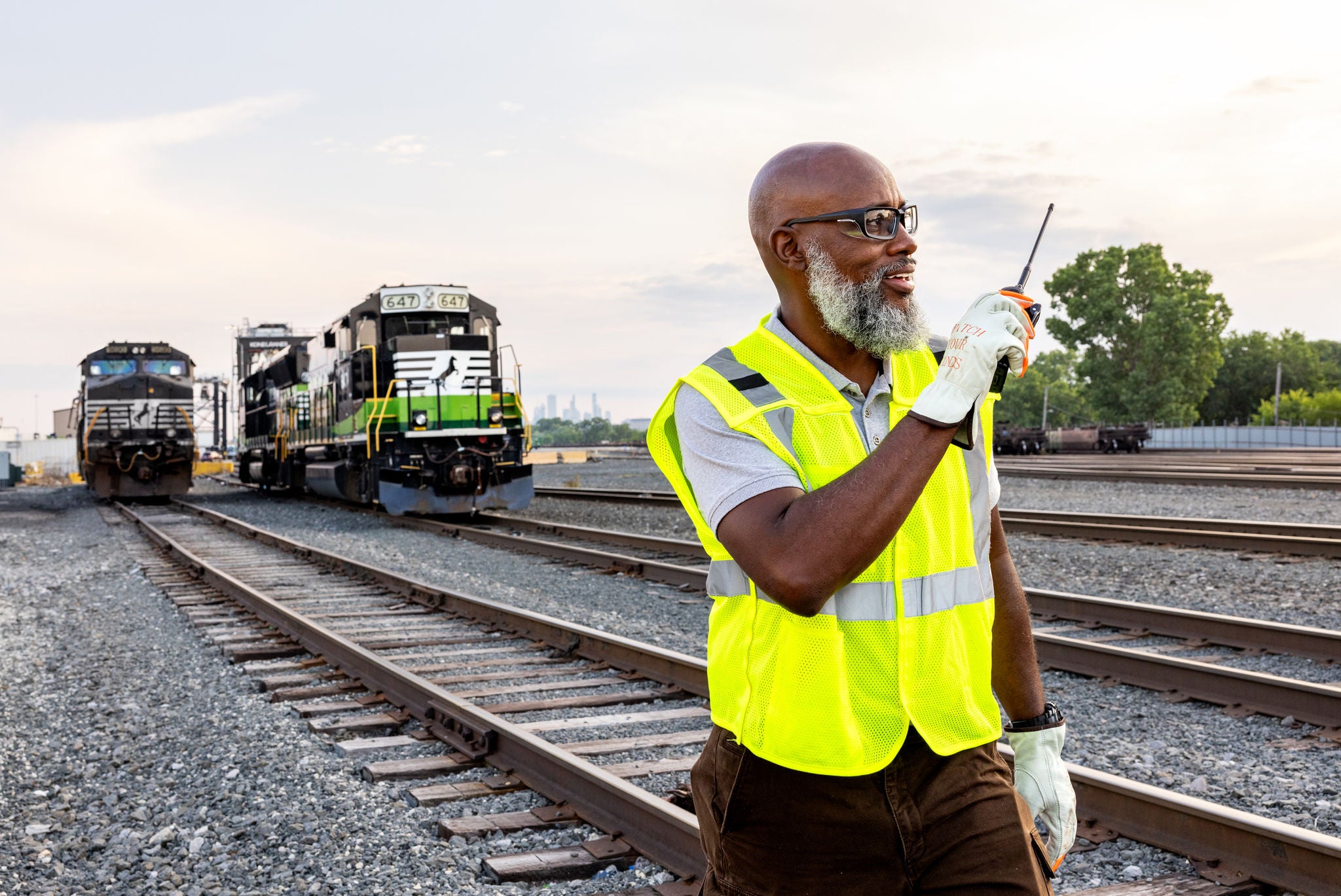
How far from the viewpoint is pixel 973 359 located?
1688 mm

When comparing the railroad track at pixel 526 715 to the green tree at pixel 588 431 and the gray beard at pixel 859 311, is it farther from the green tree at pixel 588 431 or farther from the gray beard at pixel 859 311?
the green tree at pixel 588 431

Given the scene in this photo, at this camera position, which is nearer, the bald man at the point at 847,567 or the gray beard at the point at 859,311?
the bald man at the point at 847,567

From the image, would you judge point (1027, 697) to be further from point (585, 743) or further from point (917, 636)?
point (585, 743)

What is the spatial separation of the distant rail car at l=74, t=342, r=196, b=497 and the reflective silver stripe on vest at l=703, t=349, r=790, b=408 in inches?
1101

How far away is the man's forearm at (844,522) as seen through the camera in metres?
1.62

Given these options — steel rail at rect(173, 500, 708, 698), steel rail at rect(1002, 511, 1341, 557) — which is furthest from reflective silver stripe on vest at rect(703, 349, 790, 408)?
steel rail at rect(1002, 511, 1341, 557)

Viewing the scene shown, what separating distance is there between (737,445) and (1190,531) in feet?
37.1

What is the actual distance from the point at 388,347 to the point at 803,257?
16.7 meters

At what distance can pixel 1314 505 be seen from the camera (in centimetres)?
1617

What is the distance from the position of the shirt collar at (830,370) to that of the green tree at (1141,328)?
229 feet

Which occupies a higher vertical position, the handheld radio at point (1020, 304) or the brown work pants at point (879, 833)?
the handheld radio at point (1020, 304)

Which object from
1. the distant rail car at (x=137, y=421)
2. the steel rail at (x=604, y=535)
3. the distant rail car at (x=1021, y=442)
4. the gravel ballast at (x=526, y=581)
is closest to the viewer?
the gravel ballast at (x=526, y=581)

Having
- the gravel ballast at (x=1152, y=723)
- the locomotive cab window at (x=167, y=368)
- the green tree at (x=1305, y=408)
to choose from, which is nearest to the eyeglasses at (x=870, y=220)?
the gravel ballast at (x=1152, y=723)

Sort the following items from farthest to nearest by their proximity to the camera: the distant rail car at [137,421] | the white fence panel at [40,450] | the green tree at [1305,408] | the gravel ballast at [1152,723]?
1. the green tree at [1305,408]
2. the white fence panel at [40,450]
3. the distant rail car at [137,421]
4. the gravel ballast at [1152,723]
